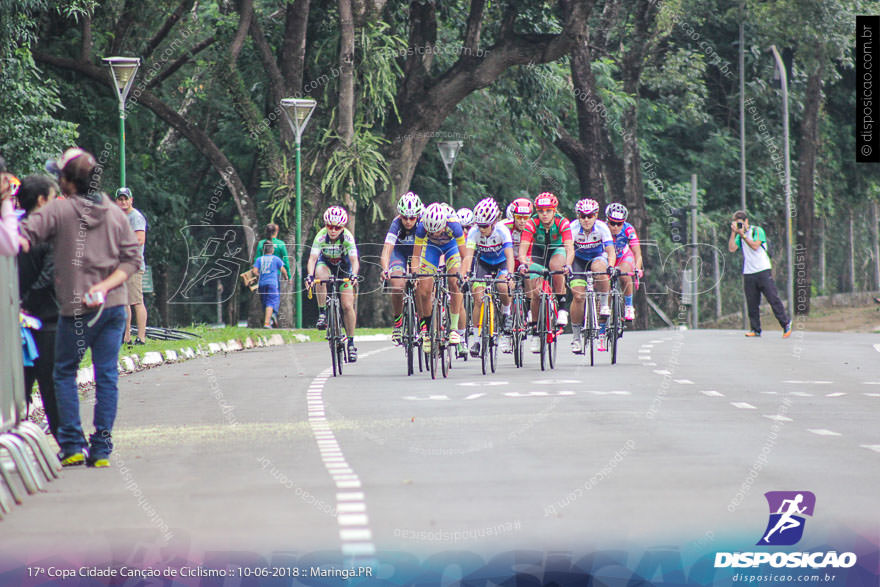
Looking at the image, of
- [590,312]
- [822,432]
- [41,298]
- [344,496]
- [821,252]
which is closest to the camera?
[344,496]

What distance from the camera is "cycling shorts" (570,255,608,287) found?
20.4 meters

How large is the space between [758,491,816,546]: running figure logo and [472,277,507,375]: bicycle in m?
10.4

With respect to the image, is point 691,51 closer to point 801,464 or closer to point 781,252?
point 781,252

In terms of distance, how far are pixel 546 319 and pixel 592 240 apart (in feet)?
5.03

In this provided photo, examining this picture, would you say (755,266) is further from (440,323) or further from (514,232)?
(440,323)

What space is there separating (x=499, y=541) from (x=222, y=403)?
8326 millimetres

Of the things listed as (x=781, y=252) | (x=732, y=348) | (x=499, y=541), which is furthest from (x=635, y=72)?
(x=499, y=541)

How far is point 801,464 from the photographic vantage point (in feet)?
32.4

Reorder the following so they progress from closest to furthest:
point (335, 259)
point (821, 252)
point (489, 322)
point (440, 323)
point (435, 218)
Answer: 1. point (435, 218)
2. point (440, 323)
3. point (335, 259)
4. point (489, 322)
5. point (821, 252)

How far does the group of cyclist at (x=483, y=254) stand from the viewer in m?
18.5

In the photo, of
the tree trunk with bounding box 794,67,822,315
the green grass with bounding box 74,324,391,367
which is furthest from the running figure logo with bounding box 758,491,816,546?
the tree trunk with bounding box 794,67,822,315

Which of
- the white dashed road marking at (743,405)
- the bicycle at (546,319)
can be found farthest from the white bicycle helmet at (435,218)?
the white dashed road marking at (743,405)

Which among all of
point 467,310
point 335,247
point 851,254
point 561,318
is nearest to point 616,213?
point 561,318

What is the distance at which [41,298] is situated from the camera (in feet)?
35.1
